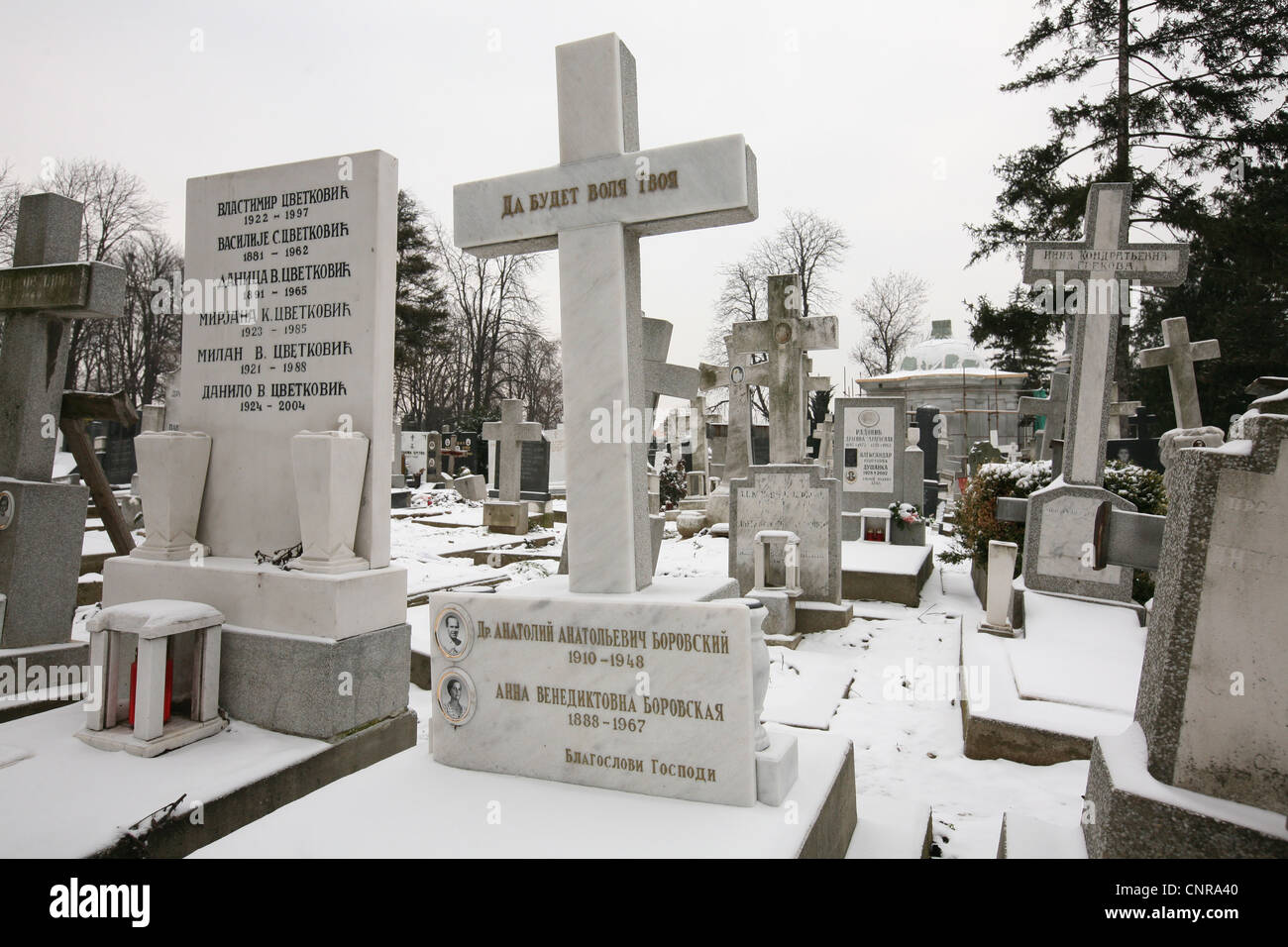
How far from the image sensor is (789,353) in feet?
27.7

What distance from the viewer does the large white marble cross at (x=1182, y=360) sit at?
788 cm

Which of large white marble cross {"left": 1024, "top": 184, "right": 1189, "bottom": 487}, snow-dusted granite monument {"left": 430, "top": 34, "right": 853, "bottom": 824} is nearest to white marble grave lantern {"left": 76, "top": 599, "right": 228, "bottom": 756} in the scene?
snow-dusted granite monument {"left": 430, "top": 34, "right": 853, "bottom": 824}

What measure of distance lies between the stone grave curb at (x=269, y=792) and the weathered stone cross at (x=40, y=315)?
2639 mm

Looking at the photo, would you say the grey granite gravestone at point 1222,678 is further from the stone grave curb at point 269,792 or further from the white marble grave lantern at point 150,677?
the white marble grave lantern at point 150,677

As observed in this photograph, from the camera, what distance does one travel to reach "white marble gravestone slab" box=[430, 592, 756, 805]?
2.45 m

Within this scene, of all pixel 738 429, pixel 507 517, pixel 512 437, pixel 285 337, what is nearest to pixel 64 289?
pixel 285 337

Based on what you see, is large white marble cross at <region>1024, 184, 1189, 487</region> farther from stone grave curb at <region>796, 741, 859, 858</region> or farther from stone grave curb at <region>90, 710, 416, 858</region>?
Result: stone grave curb at <region>90, 710, 416, 858</region>

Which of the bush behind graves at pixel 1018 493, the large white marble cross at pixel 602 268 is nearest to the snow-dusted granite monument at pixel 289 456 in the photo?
the large white marble cross at pixel 602 268

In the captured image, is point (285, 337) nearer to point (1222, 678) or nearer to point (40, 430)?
point (40, 430)

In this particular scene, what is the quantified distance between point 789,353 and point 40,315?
6.88 m
